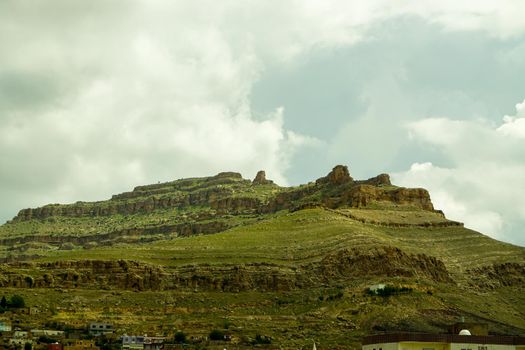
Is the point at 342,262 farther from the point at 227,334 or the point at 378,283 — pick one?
the point at 227,334

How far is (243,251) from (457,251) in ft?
119

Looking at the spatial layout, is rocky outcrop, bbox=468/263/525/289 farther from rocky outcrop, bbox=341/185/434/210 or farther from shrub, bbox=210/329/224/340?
shrub, bbox=210/329/224/340

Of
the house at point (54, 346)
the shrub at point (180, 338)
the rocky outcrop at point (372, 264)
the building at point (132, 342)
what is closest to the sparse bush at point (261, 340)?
the shrub at point (180, 338)

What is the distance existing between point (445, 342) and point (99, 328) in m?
66.9

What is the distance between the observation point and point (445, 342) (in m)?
56.8

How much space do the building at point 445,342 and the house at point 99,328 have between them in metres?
62.1

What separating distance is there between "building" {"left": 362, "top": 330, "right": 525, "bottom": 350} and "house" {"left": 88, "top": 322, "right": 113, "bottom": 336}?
6213 cm

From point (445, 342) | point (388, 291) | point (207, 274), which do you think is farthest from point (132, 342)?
point (445, 342)

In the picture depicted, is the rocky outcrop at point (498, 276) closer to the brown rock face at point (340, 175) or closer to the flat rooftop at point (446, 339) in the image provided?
the brown rock face at point (340, 175)

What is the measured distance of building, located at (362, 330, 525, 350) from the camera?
5619cm

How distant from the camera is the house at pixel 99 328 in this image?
115 m

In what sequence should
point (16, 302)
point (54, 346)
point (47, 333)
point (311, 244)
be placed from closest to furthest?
point (54, 346) → point (47, 333) → point (16, 302) → point (311, 244)

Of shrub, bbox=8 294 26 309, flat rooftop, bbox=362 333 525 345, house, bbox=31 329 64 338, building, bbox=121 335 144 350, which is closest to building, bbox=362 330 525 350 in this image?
flat rooftop, bbox=362 333 525 345

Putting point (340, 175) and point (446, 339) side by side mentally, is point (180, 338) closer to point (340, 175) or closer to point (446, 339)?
point (446, 339)
